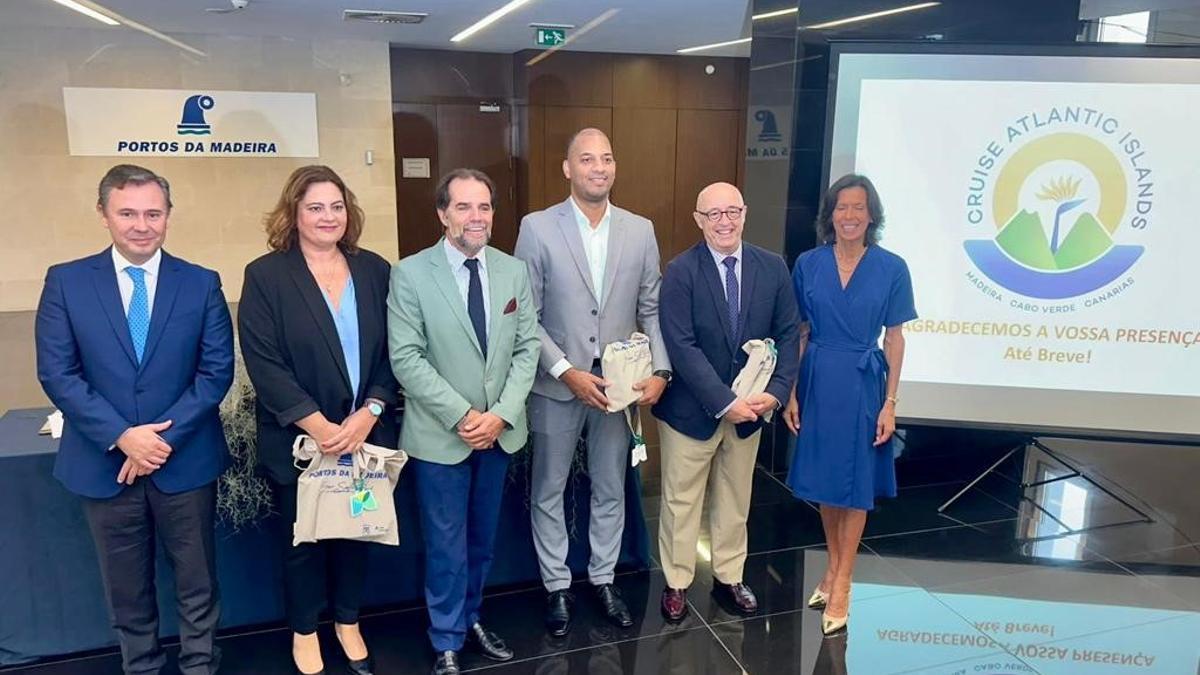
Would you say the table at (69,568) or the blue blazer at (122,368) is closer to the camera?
the blue blazer at (122,368)

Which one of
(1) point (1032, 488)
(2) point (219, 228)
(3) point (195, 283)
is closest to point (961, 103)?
(1) point (1032, 488)

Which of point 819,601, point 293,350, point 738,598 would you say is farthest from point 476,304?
point 819,601

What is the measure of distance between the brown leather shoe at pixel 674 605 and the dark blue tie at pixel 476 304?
47.8 inches

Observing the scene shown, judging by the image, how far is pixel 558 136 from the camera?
366 inches

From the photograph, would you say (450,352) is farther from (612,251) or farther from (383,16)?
(383,16)

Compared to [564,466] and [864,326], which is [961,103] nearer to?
[864,326]

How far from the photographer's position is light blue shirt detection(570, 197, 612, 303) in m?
2.92

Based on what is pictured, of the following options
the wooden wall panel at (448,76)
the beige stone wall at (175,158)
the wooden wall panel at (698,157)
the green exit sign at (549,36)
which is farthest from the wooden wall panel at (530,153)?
the wooden wall panel at (698,157)

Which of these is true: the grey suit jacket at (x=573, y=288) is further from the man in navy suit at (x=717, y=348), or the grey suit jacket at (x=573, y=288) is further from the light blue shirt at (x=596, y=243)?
the man in navy suit at (x=717, y=348)

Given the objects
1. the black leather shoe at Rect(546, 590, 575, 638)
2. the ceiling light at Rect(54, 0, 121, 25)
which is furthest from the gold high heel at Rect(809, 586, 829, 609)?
the ceiling light at Rect(54, 0, 121, 25)

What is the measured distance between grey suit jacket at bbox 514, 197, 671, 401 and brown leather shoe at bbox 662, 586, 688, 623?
0.88 metres

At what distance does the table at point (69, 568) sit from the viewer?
9.08ft

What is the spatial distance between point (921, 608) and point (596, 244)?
6.31ft

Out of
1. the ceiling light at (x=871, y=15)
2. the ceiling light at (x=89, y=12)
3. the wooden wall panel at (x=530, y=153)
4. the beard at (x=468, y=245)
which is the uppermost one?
the ceiling light at (x=89, y=12)
